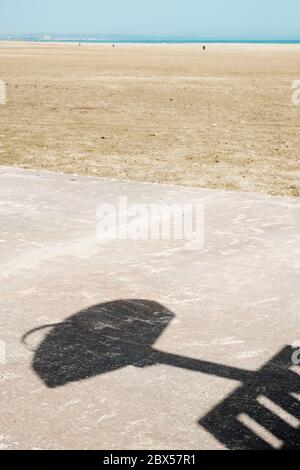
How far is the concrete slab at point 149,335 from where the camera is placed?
3.67m

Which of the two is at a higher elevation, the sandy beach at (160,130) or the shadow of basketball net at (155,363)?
the sandy beach at (160,130)

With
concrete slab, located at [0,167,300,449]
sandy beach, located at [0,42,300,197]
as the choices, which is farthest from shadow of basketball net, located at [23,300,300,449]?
sandy beach, located at [0,42,300,197]

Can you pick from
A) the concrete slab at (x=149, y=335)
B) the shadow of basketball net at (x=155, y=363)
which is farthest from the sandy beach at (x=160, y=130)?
the shadow of basketball net at (x=155, y=363)

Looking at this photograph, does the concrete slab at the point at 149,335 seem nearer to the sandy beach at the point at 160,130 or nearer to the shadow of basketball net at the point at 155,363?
the shadow of basketball net at the point at 155,363

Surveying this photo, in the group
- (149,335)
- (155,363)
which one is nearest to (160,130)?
(149,335)

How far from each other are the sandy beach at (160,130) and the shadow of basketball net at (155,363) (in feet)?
18.0

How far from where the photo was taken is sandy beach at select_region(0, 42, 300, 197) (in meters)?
11.6

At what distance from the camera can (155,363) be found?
14.4 feet

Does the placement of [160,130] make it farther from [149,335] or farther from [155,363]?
[155,363]

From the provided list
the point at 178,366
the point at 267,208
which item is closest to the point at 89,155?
the point at 267,208

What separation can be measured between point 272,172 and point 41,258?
6199 millimetres

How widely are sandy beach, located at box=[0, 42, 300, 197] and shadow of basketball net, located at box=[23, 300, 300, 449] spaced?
5477 millimetres

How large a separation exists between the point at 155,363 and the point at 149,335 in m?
0.44
